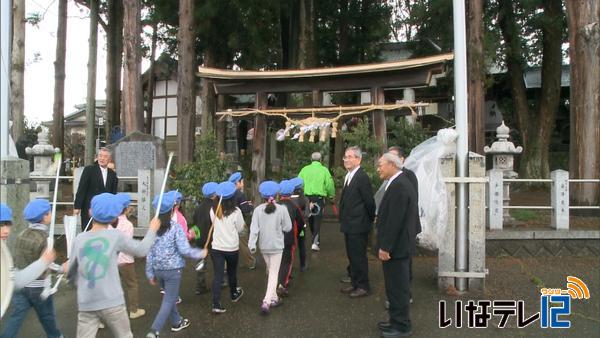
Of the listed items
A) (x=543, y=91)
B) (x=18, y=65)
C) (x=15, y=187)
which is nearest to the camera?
(x=15, y=187)

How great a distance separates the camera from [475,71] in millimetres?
13336

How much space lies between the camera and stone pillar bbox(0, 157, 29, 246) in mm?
5650

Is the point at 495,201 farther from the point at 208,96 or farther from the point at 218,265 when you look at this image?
the point at 208,96

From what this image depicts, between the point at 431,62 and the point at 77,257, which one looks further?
the point at 431,62

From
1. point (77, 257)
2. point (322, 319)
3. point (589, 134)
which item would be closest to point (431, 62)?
point (589, 134)

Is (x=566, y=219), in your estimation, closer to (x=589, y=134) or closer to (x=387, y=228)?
Result: (x=589, y=134)

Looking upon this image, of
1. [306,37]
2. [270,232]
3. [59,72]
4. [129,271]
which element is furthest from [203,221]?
[59,72]

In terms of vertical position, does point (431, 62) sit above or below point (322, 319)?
above

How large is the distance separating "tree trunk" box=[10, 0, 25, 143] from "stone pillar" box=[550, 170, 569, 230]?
1390 centimetres

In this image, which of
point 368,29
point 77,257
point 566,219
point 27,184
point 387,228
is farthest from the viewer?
point 368,29

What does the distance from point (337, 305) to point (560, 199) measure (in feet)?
15.9

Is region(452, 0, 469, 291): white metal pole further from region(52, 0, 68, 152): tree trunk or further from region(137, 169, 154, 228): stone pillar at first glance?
region(52, 0, 68, 152): tree trunk

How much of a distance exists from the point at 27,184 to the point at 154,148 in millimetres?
4464

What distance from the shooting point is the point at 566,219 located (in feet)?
26.9
